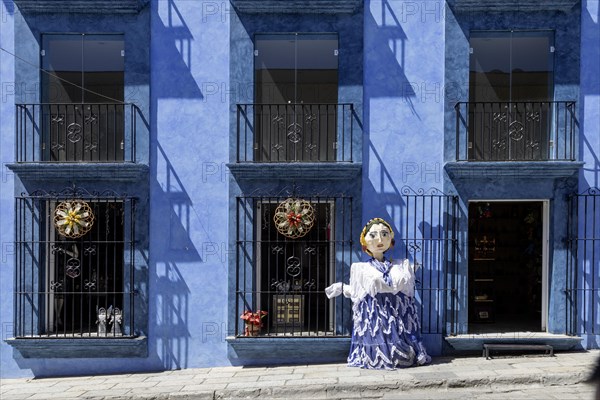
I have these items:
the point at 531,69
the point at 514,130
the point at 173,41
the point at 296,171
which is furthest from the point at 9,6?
the point at 531,69

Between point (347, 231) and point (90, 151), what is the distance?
4.16m

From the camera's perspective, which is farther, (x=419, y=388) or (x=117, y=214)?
(x=117, y=214)

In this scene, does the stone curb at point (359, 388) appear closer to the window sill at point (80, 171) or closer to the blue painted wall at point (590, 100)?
the blue painted wall at point (590, 100)

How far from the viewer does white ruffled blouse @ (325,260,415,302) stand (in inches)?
346

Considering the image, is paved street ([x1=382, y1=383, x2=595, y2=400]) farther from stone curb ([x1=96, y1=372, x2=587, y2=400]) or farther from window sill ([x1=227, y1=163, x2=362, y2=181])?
window sill ([x1=227, y1=163, x2=362, y2=181])

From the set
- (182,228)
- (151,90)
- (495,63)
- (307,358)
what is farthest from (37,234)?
(495,63)

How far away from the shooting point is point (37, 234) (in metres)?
9.65

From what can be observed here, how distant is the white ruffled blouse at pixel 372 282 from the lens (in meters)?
8.78

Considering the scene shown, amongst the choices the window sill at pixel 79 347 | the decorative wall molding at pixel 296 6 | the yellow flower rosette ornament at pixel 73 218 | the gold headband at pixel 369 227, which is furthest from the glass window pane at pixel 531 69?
the window sill at pixel 79 347

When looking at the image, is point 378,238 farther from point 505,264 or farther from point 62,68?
point 62,68

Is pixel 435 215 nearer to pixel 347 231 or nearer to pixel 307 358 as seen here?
pixel 347 231

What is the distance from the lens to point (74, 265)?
978 cm

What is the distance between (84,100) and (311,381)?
5535 mm

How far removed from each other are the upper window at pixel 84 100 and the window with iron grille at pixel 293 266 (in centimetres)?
238
